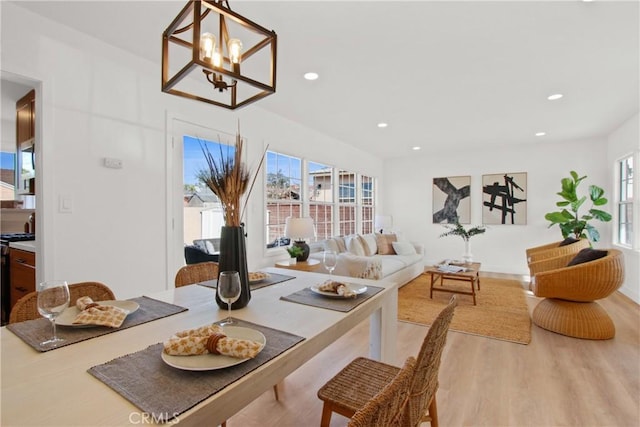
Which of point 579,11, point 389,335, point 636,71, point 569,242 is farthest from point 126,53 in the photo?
point 569,242

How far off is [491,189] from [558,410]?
524 cm

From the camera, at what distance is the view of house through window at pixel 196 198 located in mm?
3078

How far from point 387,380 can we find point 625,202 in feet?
18.3

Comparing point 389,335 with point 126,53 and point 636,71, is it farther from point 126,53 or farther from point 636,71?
point 636,71

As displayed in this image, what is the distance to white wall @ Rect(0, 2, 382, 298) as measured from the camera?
2.14m

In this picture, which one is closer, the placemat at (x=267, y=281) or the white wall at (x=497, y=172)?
the placemat at (x=267, y=281)

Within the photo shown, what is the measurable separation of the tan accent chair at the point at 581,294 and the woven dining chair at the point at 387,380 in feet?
7.45

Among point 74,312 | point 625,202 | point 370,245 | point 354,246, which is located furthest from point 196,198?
point 625,202

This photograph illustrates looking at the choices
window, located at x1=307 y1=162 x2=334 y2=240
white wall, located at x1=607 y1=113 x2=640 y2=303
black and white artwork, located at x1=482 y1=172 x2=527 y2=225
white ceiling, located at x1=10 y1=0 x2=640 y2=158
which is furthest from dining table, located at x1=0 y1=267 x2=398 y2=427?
black and white artwork, located at x1=482 y1=172 x2=527 y2=225

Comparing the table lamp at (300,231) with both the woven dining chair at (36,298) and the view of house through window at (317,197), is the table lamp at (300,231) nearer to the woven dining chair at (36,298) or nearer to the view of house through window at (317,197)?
the view of house through window at (317,197)

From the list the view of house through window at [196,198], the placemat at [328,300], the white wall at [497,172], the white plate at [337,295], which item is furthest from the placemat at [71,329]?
the white wall at [497,172]

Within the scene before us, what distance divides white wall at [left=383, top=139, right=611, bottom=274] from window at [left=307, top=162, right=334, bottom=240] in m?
2.57

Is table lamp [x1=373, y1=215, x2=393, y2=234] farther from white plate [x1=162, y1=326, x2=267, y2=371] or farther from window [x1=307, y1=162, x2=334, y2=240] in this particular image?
white plate [x1=162, y1=326, x2=267, y2=371]

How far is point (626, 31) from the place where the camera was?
226 cm
